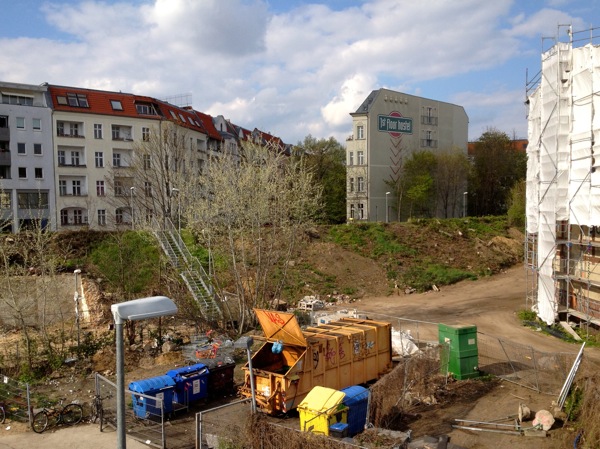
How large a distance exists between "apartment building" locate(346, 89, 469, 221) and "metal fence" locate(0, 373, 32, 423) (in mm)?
38760

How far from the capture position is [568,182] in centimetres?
2209

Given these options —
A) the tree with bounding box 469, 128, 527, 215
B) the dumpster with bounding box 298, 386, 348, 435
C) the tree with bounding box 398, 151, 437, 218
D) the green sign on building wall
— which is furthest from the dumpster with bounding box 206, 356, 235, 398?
the tree with bounding box 469, 128, 527, 215

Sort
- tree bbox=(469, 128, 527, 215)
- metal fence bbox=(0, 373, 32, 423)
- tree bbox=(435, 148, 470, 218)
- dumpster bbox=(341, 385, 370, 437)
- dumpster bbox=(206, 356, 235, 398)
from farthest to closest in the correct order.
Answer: tree bbox=(469, 128, 527, 215), tree bbox=(435, 148, 470, 218), dumpster bbox=(206, 356, 235, 398), metal fence bbox=(0, 373, 32, 423), dumpster bbox=(341, 385, 370, 437)

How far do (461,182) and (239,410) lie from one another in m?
45.5

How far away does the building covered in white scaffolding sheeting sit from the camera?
2048 cm

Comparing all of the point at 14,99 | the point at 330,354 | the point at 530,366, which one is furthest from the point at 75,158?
the point at 530,366

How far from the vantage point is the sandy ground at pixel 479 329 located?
1204 centimetres

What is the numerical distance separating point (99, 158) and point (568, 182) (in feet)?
127

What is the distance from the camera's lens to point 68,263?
32719mm

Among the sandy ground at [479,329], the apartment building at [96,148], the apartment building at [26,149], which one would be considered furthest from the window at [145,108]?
the sandy ground at [479,329]

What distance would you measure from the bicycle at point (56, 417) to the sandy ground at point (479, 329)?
0.25 metres

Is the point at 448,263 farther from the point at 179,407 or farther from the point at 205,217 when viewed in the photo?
the point at 179,407

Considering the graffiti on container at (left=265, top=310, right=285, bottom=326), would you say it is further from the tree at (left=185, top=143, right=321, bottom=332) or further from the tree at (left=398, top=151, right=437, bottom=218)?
the tree at (left=398, top=151, right=437, bottom=218)

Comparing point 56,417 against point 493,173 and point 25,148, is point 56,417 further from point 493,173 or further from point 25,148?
point 493,173
